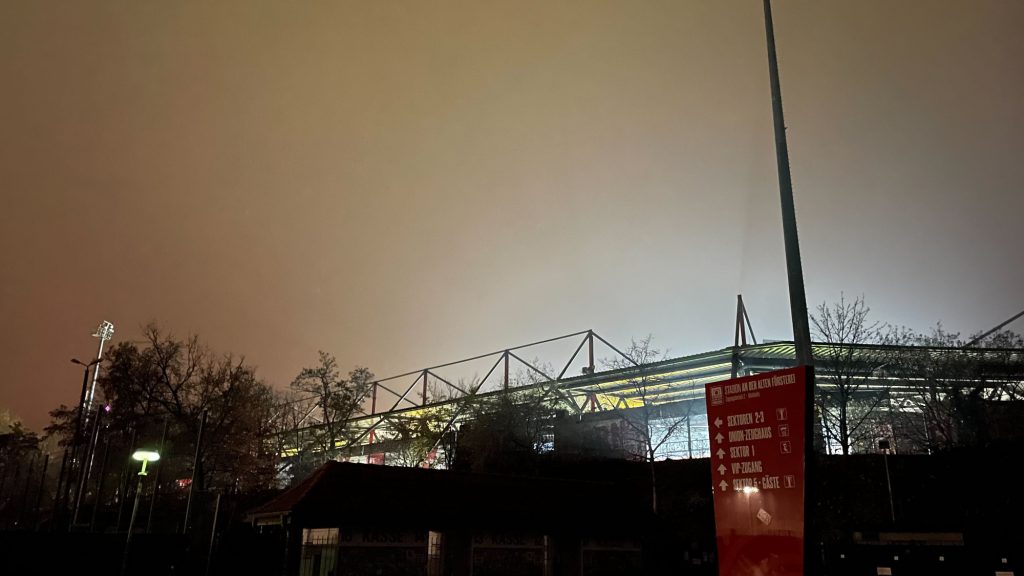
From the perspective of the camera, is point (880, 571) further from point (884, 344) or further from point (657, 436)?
point (657, 436)

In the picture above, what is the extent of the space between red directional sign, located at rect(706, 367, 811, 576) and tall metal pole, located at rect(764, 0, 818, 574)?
0.11m

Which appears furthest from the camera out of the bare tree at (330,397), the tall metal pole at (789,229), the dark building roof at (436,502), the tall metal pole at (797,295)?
the bare tree at (330,397)

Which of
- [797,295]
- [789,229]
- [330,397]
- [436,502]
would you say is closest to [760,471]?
[797,295]

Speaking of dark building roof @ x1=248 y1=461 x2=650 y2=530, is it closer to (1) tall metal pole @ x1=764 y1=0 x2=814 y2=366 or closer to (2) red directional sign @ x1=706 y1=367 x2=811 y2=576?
(2) red directional sign @ x1=706 y1=367 x2=811 y2=576

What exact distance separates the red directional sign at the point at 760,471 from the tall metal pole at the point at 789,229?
93 cm

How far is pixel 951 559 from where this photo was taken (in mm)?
20734

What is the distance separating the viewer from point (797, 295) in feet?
44.7

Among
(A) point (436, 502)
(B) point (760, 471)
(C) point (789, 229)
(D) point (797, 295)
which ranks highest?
(C) point (789, 229)

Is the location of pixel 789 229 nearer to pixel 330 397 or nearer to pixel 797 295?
pixel 797 295

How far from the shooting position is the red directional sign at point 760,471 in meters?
11.8

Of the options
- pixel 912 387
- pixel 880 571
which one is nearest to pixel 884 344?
pixel 912 387

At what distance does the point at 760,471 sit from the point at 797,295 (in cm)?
349

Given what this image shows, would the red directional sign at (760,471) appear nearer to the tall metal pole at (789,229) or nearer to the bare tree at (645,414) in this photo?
the tall metal pole at (789,229)

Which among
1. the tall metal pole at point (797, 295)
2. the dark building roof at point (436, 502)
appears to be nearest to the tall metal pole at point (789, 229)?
the tall metal pole at point (797, 295)
